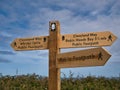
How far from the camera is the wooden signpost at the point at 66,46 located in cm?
695

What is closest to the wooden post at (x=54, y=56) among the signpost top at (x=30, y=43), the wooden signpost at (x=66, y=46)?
the wooden signpost at (x=66, y=46)

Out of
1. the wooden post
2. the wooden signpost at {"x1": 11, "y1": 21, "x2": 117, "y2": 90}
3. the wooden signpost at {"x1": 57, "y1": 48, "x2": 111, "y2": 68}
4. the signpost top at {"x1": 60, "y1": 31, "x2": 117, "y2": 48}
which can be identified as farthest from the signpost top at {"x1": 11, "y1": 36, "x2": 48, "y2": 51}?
the wooden signpost at {"x1": 57, "y1": 48, "x2": 111, "y2": 68}

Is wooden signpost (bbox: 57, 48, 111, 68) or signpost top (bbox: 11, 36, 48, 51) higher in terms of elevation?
signpost top (bbox: 11, 36, 48, 51)

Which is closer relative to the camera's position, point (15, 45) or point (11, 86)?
point (15, 45)

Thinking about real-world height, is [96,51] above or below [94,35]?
below

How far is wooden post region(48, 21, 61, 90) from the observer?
7.82 meters

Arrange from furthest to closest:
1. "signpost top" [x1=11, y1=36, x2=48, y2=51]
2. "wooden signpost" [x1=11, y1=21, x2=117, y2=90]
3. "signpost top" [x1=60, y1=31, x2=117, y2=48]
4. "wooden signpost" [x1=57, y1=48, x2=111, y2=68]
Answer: "signpost top" [x1=11, y1=36, x2=48, y2=51] → "signpost top" [x1=60, y1=31, x2=117, y2=48] → "wooden signpost" [x1=11, y1=21, x2=117, y2=90] → "wooden signpost" [x1=57, y1=48, x2=111, y2=68]

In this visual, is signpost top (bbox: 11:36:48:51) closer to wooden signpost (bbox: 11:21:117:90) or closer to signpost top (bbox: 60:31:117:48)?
wooden signpost (bbox: 11:21:117:90)

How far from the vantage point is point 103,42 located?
7.24 meters

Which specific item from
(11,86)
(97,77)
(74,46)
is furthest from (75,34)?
(97,77)

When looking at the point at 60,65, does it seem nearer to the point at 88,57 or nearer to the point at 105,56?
the point at 88,57

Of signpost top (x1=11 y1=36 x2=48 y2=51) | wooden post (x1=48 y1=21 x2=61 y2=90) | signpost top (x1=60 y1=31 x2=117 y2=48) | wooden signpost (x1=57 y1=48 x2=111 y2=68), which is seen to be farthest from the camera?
signpost top (x1=11 y1=36 x2=48 y2=51)

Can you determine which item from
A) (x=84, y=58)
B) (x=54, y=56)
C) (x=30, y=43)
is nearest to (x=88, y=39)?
(x=84, y=58)

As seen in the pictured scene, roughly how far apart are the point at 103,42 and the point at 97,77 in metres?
6.46
